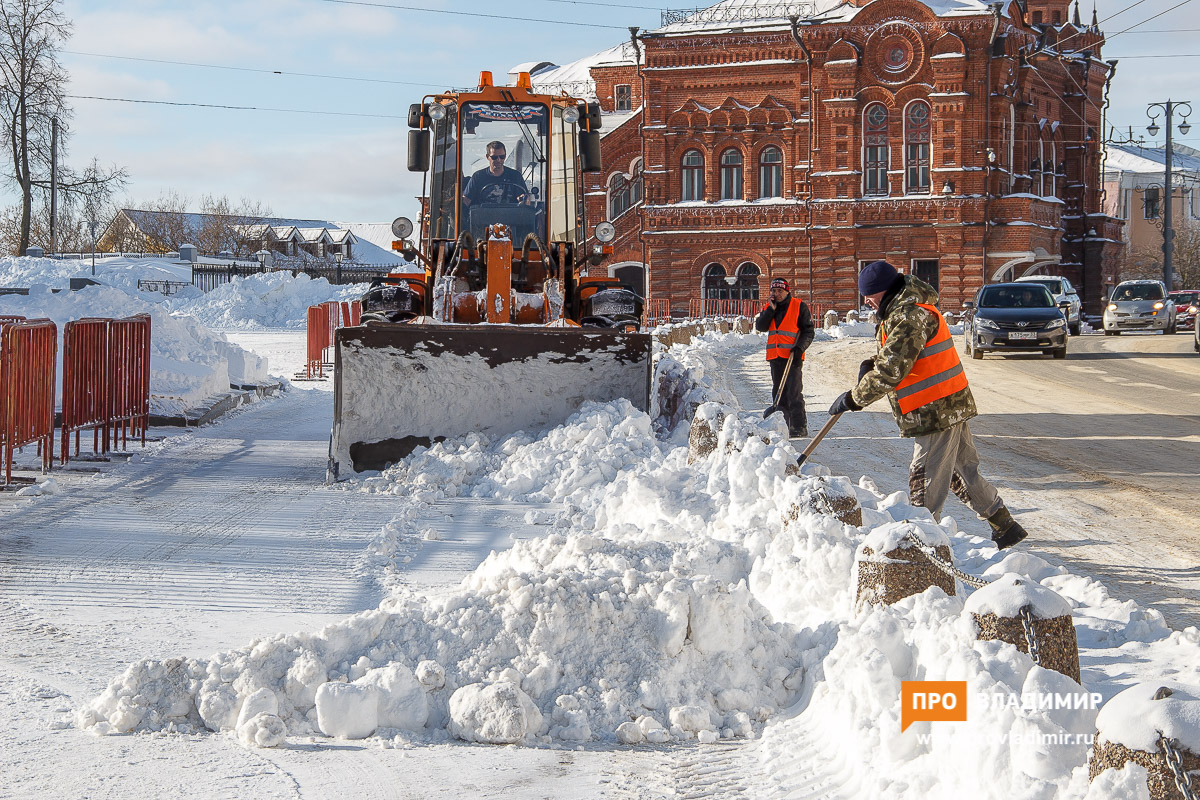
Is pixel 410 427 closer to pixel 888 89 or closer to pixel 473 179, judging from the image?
pixel 473 179

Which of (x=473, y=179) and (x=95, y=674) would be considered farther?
(x=473, y=179)

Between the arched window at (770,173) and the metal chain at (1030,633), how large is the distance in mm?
40215

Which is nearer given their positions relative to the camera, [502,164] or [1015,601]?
[1015,601]

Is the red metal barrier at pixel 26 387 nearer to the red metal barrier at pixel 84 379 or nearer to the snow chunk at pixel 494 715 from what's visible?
the red metal barrier at pixel 84 379

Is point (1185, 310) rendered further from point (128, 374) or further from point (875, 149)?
point (128, 374)

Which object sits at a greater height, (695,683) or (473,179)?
(473,179)

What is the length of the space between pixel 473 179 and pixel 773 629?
8072 millimetres

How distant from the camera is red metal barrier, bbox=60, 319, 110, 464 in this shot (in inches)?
414

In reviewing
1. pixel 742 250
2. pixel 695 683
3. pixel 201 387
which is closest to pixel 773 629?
pixel 695 683

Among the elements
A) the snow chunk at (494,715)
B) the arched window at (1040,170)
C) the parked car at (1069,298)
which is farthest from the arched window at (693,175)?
the snow chunk at (494,715)

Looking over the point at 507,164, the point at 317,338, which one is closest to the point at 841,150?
the point at 317,338

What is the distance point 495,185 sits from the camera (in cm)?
1209

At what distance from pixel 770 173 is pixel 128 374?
33.9 metres

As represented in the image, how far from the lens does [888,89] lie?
136ft
